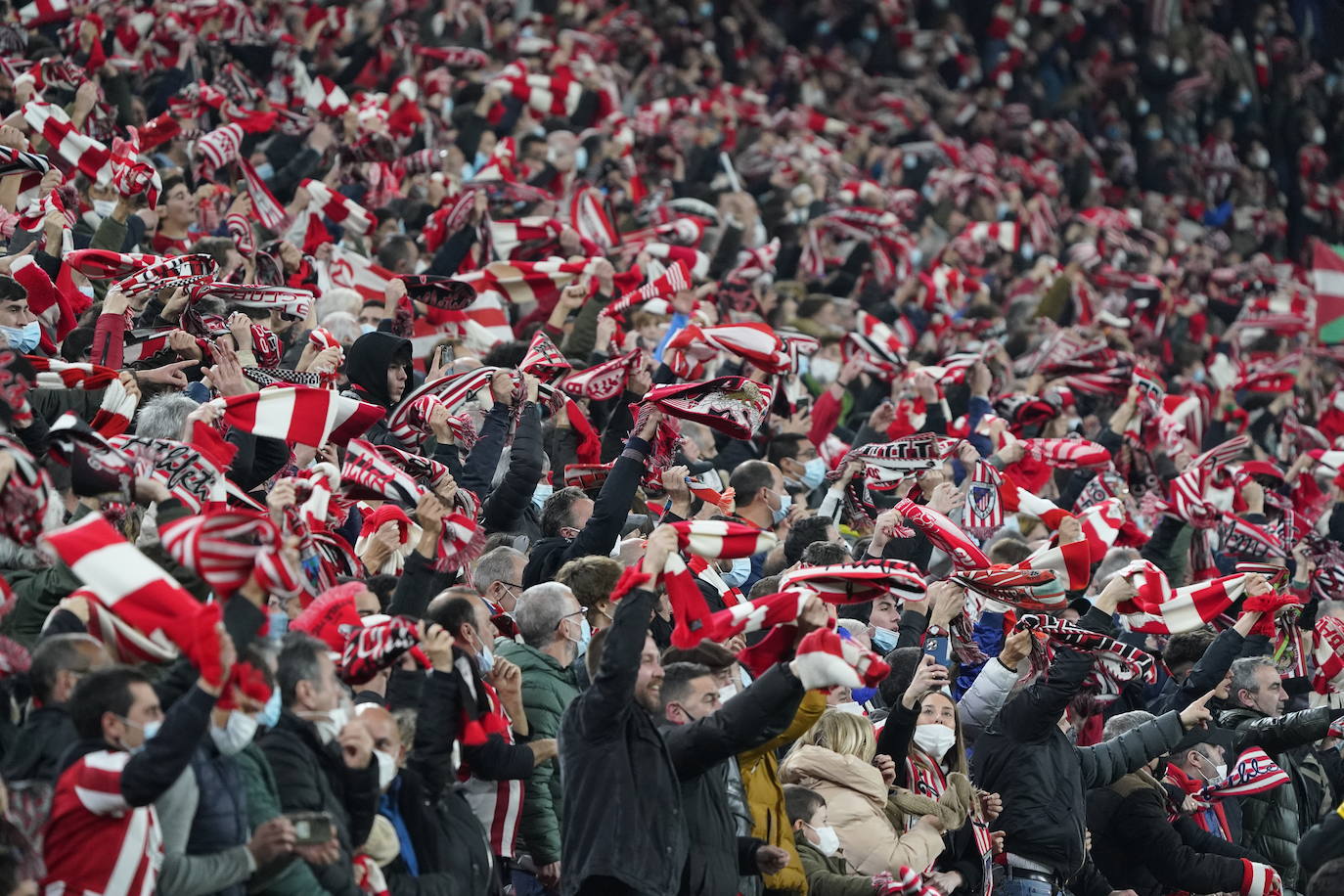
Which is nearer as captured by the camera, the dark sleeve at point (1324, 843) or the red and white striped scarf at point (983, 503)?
the dark sleeve at point (1324, 843)

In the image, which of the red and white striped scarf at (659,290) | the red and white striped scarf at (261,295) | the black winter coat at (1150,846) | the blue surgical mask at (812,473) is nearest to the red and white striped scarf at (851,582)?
the black winter coat at (1150,846)

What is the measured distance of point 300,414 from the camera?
717 cm

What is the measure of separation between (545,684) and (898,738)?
145 centimetres

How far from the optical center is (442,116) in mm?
16406

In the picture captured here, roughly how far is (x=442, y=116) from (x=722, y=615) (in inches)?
433

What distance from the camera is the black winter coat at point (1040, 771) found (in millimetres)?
7492

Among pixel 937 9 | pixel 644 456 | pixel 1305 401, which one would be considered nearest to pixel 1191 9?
pixel 937 9

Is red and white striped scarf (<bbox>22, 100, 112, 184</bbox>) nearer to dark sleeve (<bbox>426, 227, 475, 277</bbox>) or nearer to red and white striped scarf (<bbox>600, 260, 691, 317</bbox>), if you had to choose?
dark sleeve (<bbox>426, 227, 475, 277</bbox>)

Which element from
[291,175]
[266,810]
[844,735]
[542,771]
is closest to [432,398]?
[542,771]

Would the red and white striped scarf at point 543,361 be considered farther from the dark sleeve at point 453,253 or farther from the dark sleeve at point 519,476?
the dark sleeve at point 453,253

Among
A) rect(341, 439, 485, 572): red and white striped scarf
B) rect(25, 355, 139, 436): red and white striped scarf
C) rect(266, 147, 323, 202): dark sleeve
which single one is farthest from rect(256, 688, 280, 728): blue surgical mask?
rect(266, 147, 323, 202): dark sleeve

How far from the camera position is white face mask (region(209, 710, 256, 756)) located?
4.93 meters

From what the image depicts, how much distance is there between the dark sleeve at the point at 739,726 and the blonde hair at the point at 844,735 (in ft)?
3.28

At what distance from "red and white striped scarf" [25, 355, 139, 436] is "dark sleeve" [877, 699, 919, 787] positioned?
305cm
